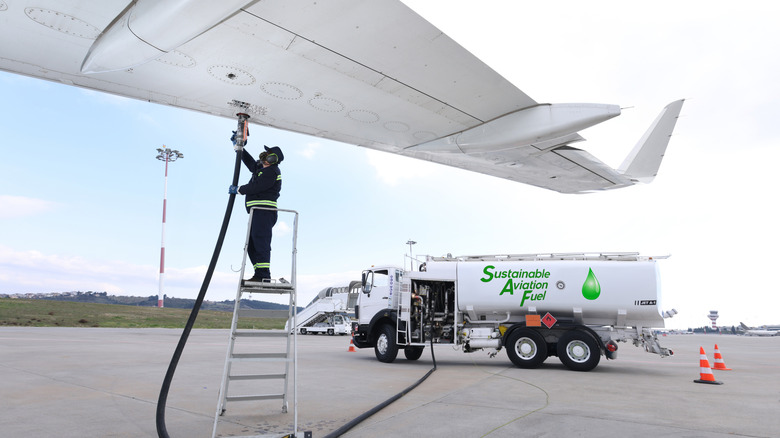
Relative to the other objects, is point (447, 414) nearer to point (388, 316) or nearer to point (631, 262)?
point (388, 316)

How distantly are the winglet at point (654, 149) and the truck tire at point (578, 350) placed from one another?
4.10 metres

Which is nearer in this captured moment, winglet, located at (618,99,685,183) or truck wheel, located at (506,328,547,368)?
winglet, located at (618,99,685,183)

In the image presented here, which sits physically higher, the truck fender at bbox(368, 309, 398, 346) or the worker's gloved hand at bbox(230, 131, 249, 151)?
the worker's gloved hand at bbox(230, 131, 249, 151)

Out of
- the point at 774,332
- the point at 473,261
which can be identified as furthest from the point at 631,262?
the point at 774,332

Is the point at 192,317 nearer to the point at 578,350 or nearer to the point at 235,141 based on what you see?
the point at 235,141

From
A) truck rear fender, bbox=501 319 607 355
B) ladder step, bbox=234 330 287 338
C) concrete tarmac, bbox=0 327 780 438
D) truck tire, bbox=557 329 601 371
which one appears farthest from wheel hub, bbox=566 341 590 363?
ladder step, bbox=234 330 287 338

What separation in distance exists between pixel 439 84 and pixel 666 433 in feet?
15.1

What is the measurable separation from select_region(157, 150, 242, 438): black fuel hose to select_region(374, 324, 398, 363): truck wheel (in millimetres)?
8241

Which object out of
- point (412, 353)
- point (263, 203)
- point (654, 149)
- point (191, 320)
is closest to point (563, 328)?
point (412, 353)

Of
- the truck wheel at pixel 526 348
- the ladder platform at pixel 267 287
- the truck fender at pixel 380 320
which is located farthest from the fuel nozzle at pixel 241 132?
the truck wheel at pixel 526 348

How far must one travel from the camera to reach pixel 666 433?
180 inches

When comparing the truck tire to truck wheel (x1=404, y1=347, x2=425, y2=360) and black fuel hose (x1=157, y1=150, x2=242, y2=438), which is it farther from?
black fuel hose (x1=157, y1=150, x2=242, y2=438)

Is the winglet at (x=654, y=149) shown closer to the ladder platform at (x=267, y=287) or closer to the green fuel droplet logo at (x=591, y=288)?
the green fuel droplet logo at (x=591, y=288)

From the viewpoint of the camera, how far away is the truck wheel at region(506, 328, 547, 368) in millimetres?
10680
